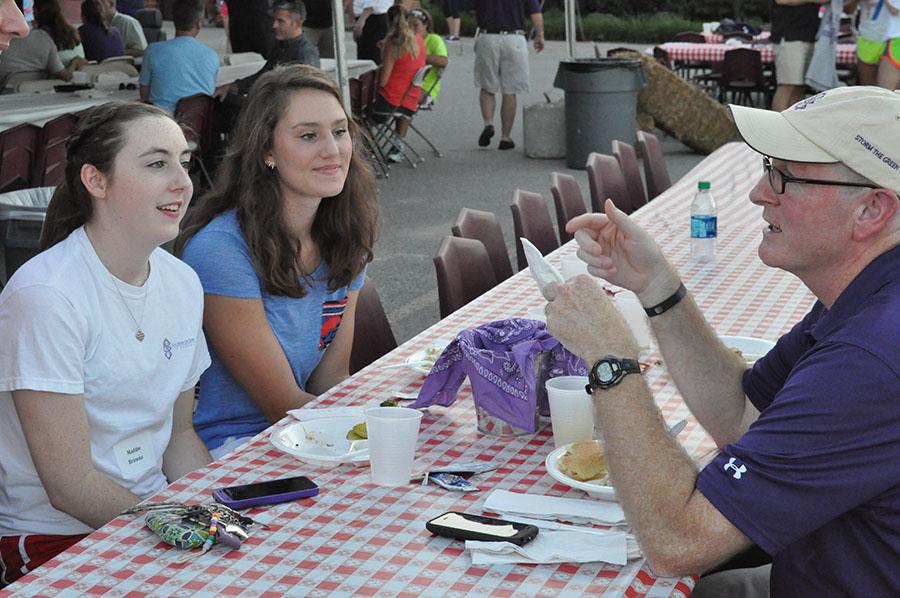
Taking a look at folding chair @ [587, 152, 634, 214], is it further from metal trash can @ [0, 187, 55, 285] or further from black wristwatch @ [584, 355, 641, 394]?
black wristwatch @ [584, 355, 641, 394]

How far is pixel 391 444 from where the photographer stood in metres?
2.35

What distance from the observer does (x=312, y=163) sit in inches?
131

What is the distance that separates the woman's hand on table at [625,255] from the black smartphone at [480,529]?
65 centimetres

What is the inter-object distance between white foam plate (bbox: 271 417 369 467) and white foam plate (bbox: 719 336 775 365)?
1.14m

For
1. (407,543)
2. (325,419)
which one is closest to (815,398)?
(407,543)

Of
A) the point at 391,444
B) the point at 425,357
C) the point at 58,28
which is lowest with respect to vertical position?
the point at 425,357

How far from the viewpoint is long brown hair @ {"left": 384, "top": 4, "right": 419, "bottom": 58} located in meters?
10.5

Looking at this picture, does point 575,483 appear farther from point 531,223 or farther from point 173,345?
point 531,223

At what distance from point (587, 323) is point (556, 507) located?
0.39m

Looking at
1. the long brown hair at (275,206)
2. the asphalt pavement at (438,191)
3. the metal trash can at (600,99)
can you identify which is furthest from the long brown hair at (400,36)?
the long brown hair at (275,206)

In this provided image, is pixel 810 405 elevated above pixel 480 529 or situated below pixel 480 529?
above

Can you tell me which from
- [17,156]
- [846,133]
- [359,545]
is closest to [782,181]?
[846,133]

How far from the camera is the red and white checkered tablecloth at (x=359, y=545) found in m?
1.94

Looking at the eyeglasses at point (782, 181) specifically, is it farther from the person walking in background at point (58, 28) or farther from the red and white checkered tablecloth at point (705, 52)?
the red and white checkered tablecloth at point (705, 52)
